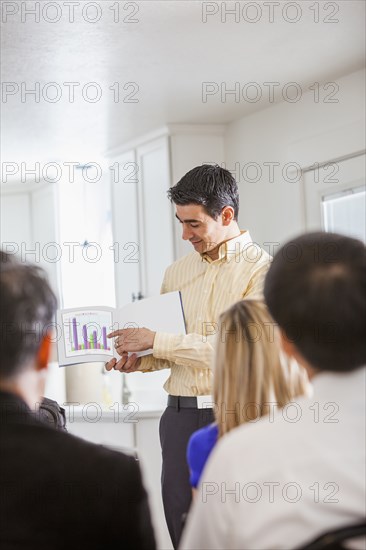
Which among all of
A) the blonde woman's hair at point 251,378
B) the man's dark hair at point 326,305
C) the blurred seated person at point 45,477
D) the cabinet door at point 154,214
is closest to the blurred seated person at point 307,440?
the man's dark hair at point 326,305

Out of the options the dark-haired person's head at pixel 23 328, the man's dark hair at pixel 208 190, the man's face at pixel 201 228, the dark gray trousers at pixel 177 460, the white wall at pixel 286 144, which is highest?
the white wall at pixel 286 144

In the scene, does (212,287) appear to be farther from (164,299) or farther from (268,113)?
(268,113)

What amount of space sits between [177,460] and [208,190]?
0.79 meters

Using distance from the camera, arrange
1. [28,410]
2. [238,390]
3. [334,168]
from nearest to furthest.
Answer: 1. [28,410]
2. [238,390]
3. [334,168]

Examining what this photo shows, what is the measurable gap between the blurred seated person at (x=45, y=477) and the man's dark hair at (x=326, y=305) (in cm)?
30

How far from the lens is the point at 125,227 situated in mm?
5492

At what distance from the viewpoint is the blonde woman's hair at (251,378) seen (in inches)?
56.1

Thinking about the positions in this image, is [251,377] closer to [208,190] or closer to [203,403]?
[203,403]

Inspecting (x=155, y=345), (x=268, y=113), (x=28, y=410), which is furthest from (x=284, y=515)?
(x=268, y=113)

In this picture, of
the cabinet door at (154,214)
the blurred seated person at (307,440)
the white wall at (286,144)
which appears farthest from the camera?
the cabinet door at (154,214)

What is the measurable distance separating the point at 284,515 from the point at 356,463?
119 millimetres

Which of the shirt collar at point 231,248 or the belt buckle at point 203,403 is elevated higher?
the shirt collar at point 231,248

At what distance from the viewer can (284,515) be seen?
3.42ft

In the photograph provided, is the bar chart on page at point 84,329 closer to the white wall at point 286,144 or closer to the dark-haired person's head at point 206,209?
the dark-haired person's head at point 206,209
